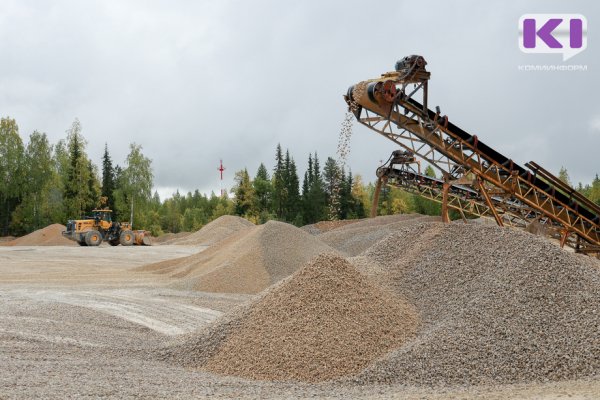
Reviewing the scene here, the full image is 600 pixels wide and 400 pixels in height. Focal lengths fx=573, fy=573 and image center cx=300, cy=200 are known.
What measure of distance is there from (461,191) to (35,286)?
1264 cm

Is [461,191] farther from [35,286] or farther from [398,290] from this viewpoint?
[35,286]

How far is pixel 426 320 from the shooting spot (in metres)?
7.69

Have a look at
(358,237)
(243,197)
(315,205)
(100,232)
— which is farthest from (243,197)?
(358,237)

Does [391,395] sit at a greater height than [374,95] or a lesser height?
lesser

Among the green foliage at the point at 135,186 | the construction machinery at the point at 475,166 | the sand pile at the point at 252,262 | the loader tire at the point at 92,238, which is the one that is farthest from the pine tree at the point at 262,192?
the construction machinery at the point at 475,166

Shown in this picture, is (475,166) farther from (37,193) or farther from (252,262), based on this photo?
(37,193)

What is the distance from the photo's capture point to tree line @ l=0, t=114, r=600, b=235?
132ft

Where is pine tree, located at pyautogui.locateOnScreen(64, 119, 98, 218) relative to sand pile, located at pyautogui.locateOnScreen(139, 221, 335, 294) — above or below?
above

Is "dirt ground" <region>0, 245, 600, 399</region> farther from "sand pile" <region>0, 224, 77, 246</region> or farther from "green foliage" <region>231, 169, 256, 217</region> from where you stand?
"green foliage" <region>231, 169, 256, 217</region>

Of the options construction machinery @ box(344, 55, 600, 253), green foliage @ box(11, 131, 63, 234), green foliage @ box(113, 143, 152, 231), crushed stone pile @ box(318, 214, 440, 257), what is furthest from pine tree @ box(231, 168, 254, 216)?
construction machinery @ box(344, 55, 600, 253)

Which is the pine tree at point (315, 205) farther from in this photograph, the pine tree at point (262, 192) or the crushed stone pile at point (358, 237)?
the crushed stone pile at point (358, 237)

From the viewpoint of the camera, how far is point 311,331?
7.04 m

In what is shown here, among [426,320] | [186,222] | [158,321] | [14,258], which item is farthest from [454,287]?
[186,222]

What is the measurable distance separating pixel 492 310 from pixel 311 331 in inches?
89.1
